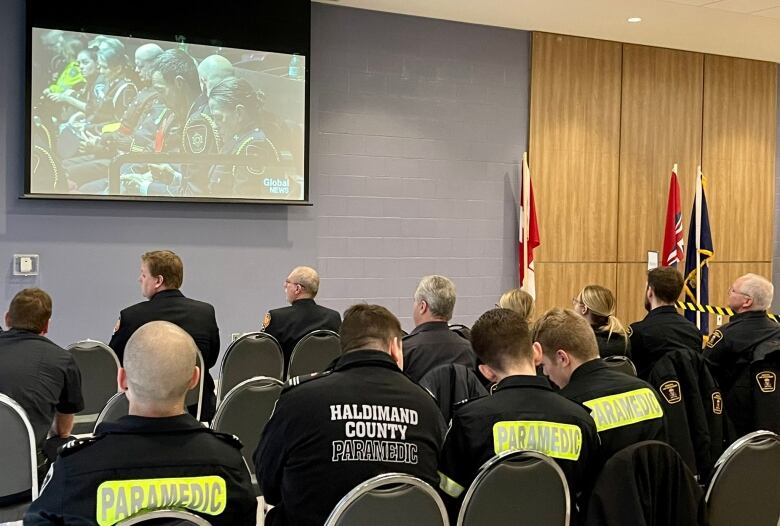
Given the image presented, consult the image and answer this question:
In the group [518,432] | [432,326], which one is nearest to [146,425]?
[518,432]

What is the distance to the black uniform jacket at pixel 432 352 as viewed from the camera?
13.0 feet

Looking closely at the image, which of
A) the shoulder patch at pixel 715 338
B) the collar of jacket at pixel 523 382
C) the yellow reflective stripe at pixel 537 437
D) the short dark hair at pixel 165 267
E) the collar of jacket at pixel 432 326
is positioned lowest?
the yellow reflective stripe at pixel 537 437

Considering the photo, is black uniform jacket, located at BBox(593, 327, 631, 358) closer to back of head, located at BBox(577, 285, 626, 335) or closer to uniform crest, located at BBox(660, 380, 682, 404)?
back of head, located at BBox(577, 285, 626, 335)

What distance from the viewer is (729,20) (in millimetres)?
7848

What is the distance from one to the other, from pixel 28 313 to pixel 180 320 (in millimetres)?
1231

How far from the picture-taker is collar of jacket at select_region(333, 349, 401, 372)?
2637mm

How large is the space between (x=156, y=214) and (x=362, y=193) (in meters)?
1.87

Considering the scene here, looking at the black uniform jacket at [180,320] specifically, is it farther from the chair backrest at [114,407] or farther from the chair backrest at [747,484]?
the chair backrest at [747,484]

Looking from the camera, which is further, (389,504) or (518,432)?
(518,432)

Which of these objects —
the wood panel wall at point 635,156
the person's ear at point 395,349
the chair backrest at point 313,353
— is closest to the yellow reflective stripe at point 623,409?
the person's ear at point 395,349

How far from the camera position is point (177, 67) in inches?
262

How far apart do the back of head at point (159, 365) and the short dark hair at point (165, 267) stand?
267cm

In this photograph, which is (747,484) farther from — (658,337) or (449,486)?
(658,337)

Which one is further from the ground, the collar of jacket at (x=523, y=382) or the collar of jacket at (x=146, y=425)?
the collar of jacket at (x=523, y=382)
